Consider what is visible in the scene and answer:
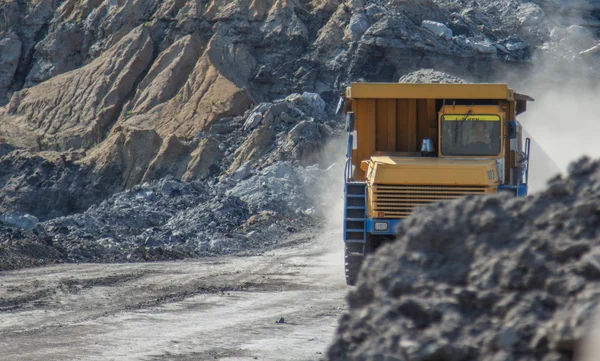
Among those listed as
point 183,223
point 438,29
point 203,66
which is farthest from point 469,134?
point 438,29

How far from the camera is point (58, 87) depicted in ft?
135

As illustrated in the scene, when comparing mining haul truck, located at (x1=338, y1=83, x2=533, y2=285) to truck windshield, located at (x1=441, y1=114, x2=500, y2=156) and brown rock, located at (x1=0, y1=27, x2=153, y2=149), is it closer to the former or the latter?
truck windshield, located at (x1=441, y1=114, x2=500, y2=156)

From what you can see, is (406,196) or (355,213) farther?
(355,213)

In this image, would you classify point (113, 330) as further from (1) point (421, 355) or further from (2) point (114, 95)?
(2) point (114, 95)

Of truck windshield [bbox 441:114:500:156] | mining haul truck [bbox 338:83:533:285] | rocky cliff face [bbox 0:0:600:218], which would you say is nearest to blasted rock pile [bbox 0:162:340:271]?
rocky cliff face [bbox 0:0:600:218]

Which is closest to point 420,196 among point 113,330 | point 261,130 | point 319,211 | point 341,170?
point 113,330

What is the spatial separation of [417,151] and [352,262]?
6.35 feet

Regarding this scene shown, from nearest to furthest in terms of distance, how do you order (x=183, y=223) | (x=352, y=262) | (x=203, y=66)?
(x=352, y=262) → (x=183, y=223) → (x=203, y=66)

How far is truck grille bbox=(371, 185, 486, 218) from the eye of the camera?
11.2 m

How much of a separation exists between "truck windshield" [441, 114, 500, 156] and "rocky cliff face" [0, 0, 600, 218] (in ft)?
67.6

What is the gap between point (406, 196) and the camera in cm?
1139

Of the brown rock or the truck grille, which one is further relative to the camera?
the brown rock

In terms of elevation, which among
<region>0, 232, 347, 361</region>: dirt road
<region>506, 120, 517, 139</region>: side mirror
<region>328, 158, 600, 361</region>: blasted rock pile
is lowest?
<region>0, 232, 347, 361</region>: dirt road

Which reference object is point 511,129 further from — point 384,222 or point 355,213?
point 355,213
